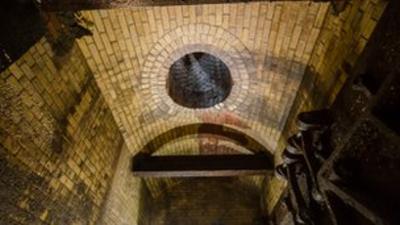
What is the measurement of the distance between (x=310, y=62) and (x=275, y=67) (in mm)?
619

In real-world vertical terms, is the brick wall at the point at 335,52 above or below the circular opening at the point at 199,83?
above

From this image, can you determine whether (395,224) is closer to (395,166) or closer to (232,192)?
(395,166)

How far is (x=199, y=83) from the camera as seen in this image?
677cm

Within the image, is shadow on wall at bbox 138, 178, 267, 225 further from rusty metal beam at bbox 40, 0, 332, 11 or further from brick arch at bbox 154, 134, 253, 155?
rusty metal beam at bbox 40, 0, 332, 11

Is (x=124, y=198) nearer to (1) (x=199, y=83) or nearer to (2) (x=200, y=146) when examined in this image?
(2) (x=200, y=146)

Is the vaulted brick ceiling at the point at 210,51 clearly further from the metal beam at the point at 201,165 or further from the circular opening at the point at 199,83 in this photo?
the metal beam at the point at 201,165

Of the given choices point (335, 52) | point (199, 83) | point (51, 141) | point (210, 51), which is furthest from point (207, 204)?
point (335, 52)

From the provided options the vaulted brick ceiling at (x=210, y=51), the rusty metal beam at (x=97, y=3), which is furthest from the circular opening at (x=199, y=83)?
the rusty metal beam at (x=97, y=3)

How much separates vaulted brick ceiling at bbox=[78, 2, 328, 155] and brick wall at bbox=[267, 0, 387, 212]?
0.20 metres

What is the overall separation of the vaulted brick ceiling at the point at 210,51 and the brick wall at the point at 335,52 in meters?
0.20

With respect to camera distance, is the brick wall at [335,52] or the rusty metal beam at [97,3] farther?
the rusty metal beam at [97,3]

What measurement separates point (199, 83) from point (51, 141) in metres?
3.35

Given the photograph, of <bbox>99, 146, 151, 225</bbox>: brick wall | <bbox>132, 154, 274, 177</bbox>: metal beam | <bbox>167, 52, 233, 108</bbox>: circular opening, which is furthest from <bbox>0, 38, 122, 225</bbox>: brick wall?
<bbox>167, 52, 233, 108</bbox>: circular opening

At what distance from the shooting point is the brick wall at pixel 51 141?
3271 mm
